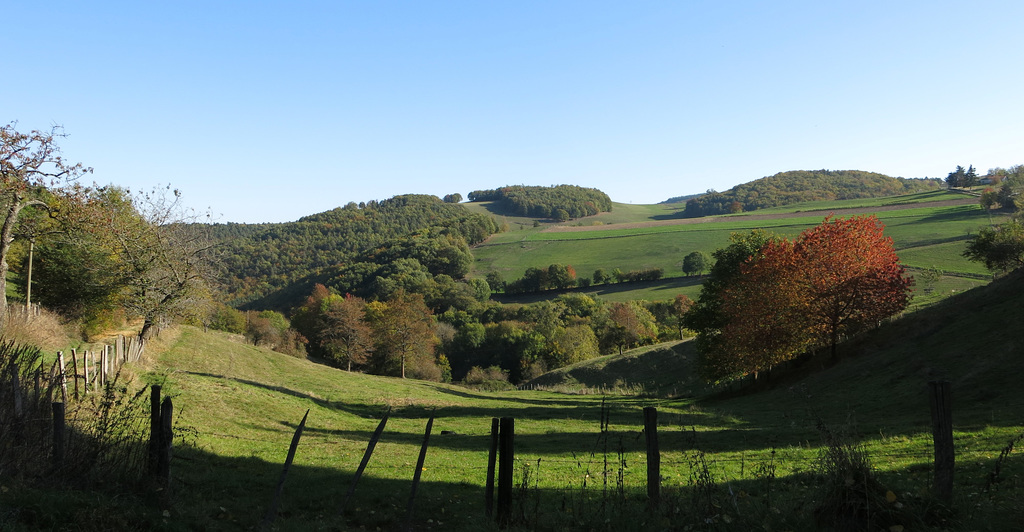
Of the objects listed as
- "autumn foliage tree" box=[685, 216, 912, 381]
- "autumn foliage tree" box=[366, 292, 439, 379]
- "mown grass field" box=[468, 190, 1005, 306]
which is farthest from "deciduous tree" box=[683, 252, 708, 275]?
"autumn foliage tree" box=[685, 216, 912, 381]

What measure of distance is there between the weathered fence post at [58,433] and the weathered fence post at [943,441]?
36.0ft

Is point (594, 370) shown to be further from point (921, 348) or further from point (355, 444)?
point (355, 444)

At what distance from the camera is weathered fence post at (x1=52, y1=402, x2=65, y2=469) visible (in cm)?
766

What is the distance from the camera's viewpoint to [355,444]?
18.9m

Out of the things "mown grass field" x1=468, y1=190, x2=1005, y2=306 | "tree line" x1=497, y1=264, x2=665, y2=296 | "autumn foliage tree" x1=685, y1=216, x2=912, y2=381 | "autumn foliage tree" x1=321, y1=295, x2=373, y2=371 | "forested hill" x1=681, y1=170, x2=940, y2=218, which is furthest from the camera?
"forested hill" x1=681, y1=170, x2=940, y2=218

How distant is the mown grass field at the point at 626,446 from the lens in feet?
24.2

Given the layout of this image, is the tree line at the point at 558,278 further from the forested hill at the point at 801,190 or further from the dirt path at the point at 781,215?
the forested hill at the point at 801,190

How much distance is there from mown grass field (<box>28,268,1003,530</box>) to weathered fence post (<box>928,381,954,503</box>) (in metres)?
0.20

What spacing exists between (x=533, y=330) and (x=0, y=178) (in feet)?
236

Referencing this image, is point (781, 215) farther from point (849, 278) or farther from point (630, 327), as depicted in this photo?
point (849, 278)

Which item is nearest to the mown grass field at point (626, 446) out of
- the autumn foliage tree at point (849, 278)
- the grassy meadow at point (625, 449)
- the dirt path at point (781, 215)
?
the grassy meadow at point (625, 449)

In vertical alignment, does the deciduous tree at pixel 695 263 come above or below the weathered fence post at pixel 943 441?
below

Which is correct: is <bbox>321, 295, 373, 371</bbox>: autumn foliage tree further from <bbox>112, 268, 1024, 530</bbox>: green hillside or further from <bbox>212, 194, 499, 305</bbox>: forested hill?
<bbox>212, 194, 499, 305</bbox>: forested hill

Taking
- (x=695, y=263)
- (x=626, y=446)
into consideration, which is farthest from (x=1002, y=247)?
(x=695, y=263)
